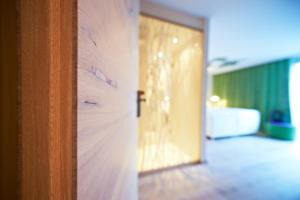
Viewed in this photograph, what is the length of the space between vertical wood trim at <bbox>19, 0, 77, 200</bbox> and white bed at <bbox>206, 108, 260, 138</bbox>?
4147 mm

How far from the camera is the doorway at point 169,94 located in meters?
2.23

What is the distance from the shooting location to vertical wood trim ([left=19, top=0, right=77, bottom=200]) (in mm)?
215

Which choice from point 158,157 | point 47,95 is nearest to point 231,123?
point 158,157

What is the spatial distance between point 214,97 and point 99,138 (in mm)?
7372

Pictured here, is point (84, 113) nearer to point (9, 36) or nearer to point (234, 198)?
point (9, 36)

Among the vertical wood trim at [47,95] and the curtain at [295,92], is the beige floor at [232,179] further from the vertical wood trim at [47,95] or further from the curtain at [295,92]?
the curtain at [295,92]

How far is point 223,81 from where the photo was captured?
6.93m

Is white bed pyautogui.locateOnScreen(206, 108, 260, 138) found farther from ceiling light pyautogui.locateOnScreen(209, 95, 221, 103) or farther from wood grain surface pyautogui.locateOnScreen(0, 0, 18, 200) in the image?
wood grain surface pyautogui.locateOnScreen(0, 0, 18, 200)

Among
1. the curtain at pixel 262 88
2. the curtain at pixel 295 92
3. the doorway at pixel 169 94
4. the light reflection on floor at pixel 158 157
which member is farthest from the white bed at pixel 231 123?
the light reflection on floor at pixel 158 157

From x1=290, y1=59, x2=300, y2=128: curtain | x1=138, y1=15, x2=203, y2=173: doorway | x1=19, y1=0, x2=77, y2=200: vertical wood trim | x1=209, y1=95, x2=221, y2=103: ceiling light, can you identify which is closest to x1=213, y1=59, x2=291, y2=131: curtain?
x1=290, y1=59, x2=300, y2=128: curtain

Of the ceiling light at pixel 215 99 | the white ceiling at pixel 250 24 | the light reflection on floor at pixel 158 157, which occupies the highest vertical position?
the white ceiling at pixel 250 24

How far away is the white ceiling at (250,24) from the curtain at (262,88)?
68 cm

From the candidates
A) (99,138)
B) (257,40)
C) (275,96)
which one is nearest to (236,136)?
(275,96)

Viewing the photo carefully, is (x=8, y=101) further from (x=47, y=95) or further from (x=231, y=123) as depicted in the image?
(x=231, y=123)
